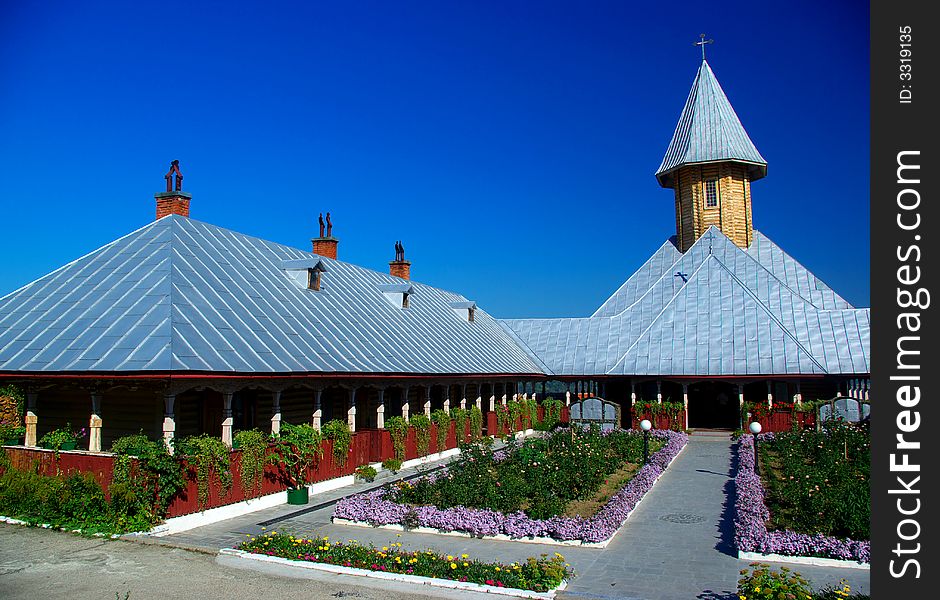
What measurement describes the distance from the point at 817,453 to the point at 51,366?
20.1 metres

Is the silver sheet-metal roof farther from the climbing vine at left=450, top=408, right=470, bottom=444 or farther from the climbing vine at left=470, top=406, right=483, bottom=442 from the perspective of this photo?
the climbing vine at left=450, top=408, right=470, bottom=444

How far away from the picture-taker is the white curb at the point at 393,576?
967 centimetres

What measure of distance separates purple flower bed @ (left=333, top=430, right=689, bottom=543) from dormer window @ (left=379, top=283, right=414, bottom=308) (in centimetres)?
1342

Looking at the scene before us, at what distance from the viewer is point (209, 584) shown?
1006cm

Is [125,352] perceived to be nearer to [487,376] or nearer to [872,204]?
[872,204]

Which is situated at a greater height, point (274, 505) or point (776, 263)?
point (776, 263)

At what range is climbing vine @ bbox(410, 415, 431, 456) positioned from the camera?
72.5 ft

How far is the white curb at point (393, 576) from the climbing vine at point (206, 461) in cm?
224

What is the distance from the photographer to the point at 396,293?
2812 cm

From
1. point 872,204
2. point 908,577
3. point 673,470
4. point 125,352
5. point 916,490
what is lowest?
point 673,470

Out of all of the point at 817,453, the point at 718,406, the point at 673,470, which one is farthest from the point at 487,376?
the point at 718,406

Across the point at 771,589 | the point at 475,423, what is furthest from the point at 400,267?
the point at 771,589

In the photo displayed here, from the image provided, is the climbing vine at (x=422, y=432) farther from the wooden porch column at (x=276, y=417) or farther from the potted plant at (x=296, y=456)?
the wooden porch column at (x=276, y=417)

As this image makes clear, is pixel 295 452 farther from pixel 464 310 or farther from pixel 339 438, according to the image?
pixel 464 310
